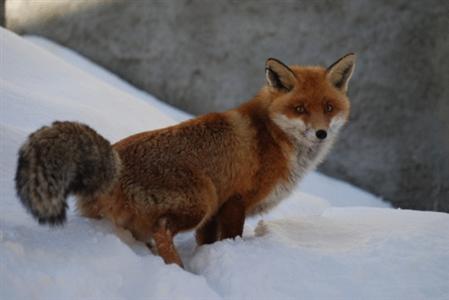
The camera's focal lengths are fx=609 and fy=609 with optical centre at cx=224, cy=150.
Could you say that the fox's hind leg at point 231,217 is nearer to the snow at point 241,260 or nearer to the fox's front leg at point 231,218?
the fox's front leg at point 231,218

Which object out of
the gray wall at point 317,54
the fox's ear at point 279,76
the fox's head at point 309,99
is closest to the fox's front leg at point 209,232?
the fox's head at point 309,99

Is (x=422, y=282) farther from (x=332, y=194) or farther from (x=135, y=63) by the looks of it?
(x=135, y=63)

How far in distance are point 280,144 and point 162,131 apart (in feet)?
2.32

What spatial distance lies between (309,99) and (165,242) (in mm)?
1260

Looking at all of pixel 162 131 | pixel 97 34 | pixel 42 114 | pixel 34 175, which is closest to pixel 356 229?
pixel 162 131

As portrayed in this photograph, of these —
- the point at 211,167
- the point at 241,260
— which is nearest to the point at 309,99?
Result: the point at 211,167

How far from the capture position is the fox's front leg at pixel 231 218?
346 cm

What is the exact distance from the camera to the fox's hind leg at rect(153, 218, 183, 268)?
305cm

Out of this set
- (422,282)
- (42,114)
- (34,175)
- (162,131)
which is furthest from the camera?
(42,114)

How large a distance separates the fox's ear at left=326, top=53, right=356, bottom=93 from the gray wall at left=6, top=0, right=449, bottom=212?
3.56 m

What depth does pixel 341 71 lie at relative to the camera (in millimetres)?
3928

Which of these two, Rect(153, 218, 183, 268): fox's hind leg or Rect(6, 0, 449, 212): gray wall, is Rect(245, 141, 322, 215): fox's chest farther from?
Rect(6, 0, 449, 212): gray wall

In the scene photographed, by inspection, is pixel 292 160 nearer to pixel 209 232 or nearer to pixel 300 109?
pixel 300 109

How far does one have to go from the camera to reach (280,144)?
11.9ft
